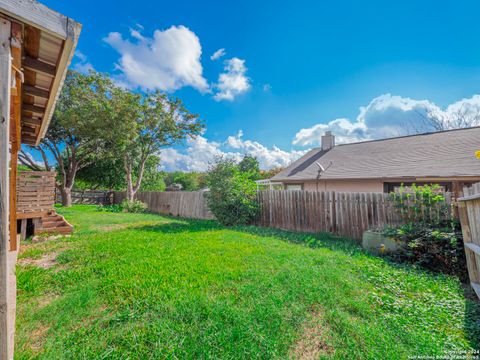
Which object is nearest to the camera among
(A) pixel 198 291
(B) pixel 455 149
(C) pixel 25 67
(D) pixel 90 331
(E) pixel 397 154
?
(D) pixel 90 331

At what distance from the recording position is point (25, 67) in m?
2.55

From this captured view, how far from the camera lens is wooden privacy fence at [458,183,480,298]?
119 inches

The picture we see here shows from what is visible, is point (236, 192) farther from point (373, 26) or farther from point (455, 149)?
point (455, 149)

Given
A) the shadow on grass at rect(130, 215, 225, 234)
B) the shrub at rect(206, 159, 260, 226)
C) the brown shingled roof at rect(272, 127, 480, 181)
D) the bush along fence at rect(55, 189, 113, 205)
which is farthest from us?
the bush along fence at rect(55, 189, 113, 205)

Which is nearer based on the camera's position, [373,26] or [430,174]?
[373,26]

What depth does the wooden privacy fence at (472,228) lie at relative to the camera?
303 centimetres

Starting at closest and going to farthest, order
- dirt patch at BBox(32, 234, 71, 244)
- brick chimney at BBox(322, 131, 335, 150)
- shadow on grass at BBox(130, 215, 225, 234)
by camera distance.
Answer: dirt patch at BBox(32, 234, 71, 244) → shadow on grass at BBox(130, 215, 225, 234) → brick chimney at BBox(322, 131, 335, 150)

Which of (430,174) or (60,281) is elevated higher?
(430,174)

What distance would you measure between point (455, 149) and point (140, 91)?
18869mm

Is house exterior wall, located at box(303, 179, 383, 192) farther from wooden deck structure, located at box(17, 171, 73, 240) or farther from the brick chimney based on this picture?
wooden deck structure, located at box(17, 171, 73, 240)

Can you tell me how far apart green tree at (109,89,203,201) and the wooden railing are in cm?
820

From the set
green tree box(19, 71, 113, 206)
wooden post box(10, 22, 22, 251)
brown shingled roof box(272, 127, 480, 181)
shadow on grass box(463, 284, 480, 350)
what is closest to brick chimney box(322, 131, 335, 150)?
brown shingled roof box(272, 127, 480, 181)

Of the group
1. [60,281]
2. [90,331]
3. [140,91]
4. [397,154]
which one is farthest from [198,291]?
[140,91]

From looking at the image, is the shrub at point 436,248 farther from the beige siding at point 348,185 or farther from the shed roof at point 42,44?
the beige siding at point 348,185
